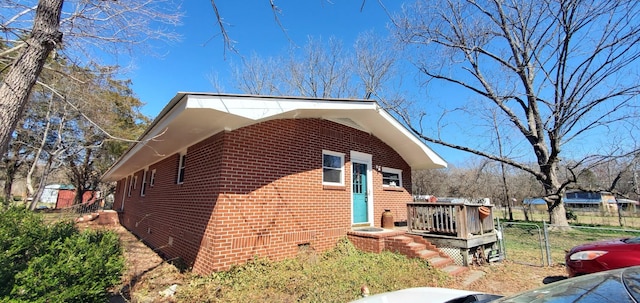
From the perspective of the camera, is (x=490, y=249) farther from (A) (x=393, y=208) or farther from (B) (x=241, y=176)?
(B) (x=241, y=176)

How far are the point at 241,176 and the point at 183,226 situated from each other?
98.2 inches

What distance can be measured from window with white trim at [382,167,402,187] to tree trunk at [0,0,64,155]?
9.02m

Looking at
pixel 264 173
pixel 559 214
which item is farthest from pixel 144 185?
pixel 559 214

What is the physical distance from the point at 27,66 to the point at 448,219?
891 centimetres

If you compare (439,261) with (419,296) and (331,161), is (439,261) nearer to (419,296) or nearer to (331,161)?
(331,161)

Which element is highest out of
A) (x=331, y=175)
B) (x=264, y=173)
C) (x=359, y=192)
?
(x=331, y=175)

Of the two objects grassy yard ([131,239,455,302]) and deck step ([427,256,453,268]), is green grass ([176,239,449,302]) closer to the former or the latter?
grassy yard ([131,239,455,302])

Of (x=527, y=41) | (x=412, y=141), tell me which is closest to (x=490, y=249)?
(x=412, y=141)

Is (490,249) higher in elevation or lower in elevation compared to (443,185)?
lower

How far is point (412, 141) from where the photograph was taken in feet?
32.6

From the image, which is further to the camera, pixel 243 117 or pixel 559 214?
pixel 559 214

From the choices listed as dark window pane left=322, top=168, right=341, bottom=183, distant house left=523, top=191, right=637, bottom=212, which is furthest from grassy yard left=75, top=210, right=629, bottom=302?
distant house left=523, top=191, right=637, bottom=212

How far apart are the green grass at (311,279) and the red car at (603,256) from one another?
89.9 inches

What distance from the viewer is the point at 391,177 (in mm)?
10742
